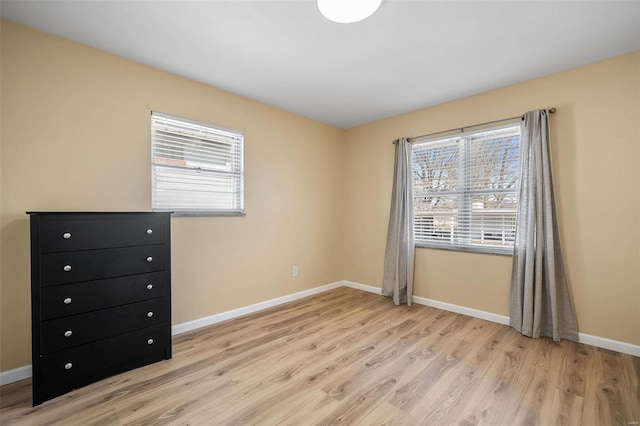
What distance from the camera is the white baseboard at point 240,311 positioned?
8.76 ft

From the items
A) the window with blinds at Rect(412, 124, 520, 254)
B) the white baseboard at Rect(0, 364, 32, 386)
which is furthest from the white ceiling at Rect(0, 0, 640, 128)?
the white baseboard at Rect(0, 364, 32, 386)

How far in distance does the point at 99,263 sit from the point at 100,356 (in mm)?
644

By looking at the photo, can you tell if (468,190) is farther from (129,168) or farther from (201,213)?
(129,168)

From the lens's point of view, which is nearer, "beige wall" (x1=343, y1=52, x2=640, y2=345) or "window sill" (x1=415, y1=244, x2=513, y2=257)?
"beige wall" (x1=343, y1=52, x2=640, y2=345)

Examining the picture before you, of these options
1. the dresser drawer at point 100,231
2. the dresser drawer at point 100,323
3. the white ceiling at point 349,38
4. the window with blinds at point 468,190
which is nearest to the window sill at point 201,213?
the dresser drawer at point 100,231

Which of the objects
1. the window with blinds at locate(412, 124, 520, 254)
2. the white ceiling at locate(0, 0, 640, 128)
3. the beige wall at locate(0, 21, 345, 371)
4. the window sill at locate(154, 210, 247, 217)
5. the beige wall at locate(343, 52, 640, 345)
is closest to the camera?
the white ceiling at locate(0, 0, 640, 128)

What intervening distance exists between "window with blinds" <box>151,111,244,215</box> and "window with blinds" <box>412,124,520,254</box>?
7.52ft

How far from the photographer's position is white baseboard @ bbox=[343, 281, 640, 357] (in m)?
2.27

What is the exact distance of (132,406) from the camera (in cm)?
164

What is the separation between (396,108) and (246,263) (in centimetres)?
271

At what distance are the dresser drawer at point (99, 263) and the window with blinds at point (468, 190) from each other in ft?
9.74

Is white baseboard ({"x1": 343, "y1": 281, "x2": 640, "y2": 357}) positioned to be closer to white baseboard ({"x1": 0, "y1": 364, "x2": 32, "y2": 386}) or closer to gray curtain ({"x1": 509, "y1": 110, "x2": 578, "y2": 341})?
gray curtain ({"x1": 509, "y1": 110, "x2": 578, "y2": 341})

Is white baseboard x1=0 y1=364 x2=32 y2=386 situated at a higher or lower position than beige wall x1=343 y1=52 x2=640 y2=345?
lower

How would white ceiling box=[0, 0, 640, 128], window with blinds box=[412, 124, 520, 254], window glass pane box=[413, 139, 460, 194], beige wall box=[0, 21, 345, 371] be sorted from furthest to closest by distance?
window glass pane box=[413, 139, 460, 194], window with blinds box=[412, 124, 520, 254], beige wall box=[0, 21, 345, 371], white ceiling box=[0, 0, 640, 128]
